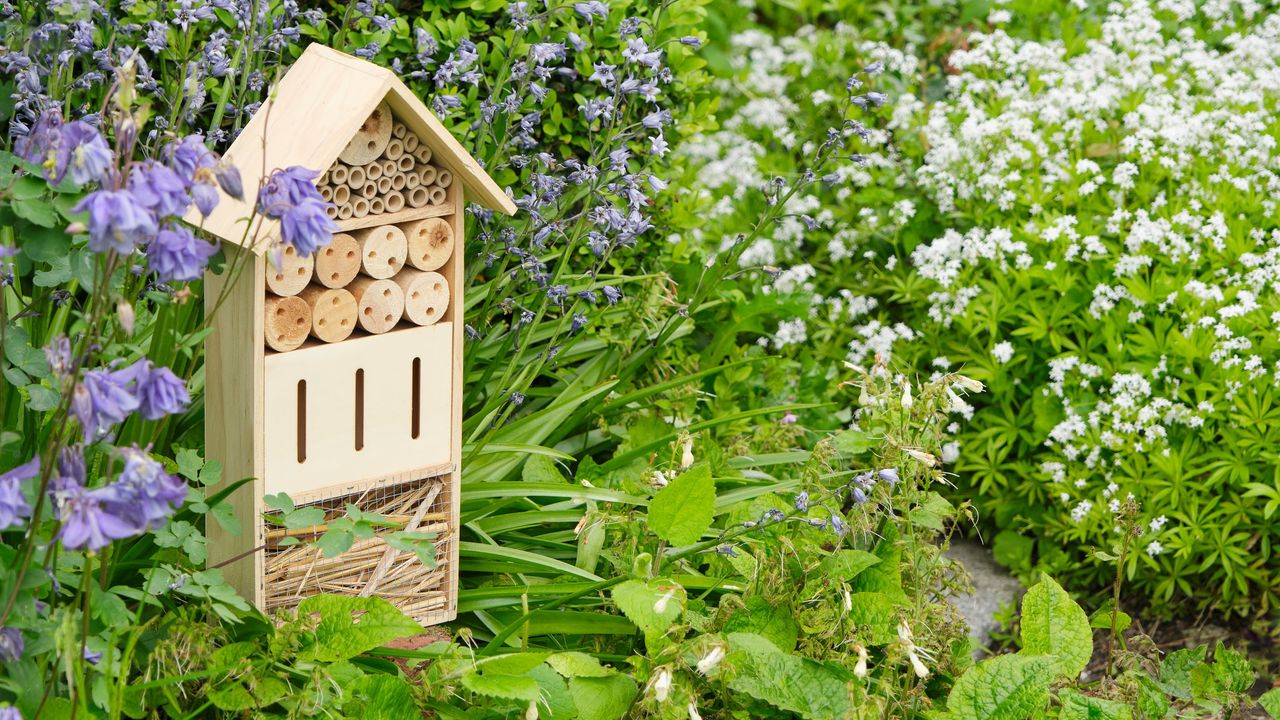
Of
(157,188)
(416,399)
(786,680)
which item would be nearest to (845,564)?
(786,680)

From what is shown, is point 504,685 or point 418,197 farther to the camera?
point 418,197

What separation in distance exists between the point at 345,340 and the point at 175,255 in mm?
623

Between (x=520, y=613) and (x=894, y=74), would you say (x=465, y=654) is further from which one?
(x=894, y=74)

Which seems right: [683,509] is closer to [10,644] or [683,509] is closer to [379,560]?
[379,560]

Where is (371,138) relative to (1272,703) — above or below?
above

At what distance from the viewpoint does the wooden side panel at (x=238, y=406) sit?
214 centimetres

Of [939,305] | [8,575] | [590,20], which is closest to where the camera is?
[8,575]

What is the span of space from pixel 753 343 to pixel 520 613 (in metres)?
1.93

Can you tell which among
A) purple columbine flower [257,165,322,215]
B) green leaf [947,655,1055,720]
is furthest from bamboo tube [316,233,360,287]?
green leaf [947,655,1055,720]

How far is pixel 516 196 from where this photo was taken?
3.18 meters

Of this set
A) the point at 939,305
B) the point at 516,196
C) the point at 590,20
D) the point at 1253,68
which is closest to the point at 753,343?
the point at 939,305

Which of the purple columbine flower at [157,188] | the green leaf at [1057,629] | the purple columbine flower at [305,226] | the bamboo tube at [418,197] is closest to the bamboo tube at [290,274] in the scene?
the bamboo tube at [418,197]

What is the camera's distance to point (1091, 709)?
2406 millimetres

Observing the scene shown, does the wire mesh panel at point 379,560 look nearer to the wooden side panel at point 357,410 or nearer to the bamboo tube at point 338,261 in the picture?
the wooden side panel at point 357,410
